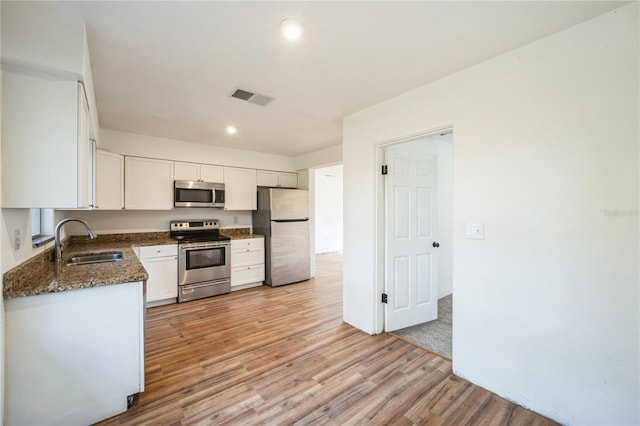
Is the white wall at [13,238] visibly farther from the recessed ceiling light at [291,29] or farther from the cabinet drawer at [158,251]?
the recessed ceiling light at [291,29]

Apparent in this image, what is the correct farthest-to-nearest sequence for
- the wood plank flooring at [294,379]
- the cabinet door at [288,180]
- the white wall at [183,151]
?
the cabinet door at [288,180], the white wall at [183,151], the wood plank flooring at [294,379]

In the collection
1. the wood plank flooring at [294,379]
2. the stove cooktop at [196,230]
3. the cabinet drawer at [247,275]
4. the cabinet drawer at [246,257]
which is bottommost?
the wood plank flooring at [294,379]

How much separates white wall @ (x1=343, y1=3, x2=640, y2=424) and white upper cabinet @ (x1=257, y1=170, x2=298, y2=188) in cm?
343

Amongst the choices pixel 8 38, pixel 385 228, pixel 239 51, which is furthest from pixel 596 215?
pixel 8 38

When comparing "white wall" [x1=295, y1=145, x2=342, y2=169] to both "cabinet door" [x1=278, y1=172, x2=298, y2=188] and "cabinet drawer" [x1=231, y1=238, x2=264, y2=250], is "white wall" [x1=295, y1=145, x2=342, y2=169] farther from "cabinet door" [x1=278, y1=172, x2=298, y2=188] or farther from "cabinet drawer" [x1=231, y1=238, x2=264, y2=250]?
"cabinet drawer" [x1=231, y1=238, x2=264, y2=250]

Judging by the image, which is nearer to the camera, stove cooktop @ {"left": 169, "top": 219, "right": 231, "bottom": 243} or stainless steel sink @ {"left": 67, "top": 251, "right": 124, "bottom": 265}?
stainless steel sink @ {"left": 67, "top": 251, "right": 124, "bottom": 265}

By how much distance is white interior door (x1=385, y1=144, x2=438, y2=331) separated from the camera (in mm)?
2918

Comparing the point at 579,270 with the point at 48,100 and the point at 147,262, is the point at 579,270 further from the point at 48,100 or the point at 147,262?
the point at 147,262

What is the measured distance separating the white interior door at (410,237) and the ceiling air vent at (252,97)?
135cm

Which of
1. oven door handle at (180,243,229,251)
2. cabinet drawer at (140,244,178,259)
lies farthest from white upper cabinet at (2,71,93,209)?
oven door handle at (180,243,229,251)

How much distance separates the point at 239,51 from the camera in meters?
1.89

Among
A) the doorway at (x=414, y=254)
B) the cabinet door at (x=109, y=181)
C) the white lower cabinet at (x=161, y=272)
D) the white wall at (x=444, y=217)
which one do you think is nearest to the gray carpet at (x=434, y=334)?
the doorway at (x=414, y=254)

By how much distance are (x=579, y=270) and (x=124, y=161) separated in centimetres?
486

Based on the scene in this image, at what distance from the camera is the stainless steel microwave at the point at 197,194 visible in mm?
4117
